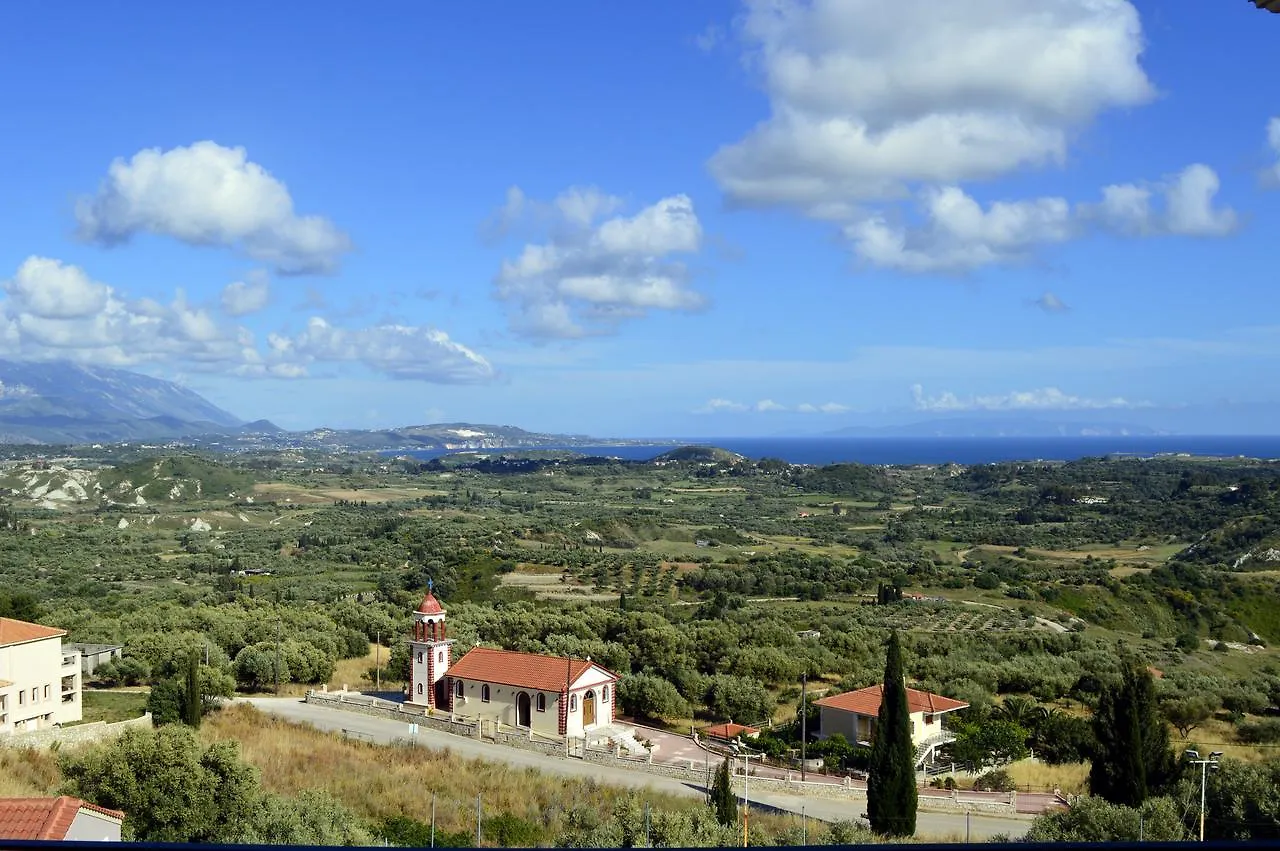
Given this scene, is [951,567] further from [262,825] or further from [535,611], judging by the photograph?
[262,825]

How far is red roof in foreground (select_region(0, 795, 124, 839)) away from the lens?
15.3 meters

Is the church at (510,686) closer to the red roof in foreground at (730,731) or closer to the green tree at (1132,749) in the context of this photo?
the red roof in foreground at (730,731)

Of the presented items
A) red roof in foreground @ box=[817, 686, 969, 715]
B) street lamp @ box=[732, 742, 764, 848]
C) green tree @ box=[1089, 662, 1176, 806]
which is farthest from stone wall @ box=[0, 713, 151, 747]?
green tree @ box=[1089, 662, 1176, 806]

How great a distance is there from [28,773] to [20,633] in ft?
26.8

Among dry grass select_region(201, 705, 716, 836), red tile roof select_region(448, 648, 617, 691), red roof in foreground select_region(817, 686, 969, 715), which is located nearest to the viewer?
dry grass select_region(201, 705, 716, 836)

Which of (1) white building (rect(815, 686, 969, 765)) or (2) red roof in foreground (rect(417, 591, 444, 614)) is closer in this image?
(1) white building (rect(815, 686, 969, 765))

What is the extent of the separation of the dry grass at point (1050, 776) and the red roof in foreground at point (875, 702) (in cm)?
259

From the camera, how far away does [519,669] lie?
114 ft

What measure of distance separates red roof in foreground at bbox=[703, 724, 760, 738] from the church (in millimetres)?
3401

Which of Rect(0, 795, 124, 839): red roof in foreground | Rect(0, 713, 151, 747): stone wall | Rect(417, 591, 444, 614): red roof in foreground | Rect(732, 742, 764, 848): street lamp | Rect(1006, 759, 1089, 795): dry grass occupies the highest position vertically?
Rect(0, 795, 124, 839): red roof in foreground

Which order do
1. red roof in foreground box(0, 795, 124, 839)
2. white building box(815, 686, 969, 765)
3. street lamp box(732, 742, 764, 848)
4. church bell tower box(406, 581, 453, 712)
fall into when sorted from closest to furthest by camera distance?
red roof in foreground box(0, 795, 124, 839), street lamp box(732, 742, 764, 848), white building box(815, 686, 969, 765), church bell tower box(406, 581, 453, 712)

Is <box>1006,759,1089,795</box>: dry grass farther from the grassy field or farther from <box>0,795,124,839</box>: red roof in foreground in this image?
the grassy field

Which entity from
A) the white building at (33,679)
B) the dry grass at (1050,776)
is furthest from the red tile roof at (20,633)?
the dry grass at (1050,776)

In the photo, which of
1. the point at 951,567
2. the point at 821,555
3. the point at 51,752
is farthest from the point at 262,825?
the point at 821,555
